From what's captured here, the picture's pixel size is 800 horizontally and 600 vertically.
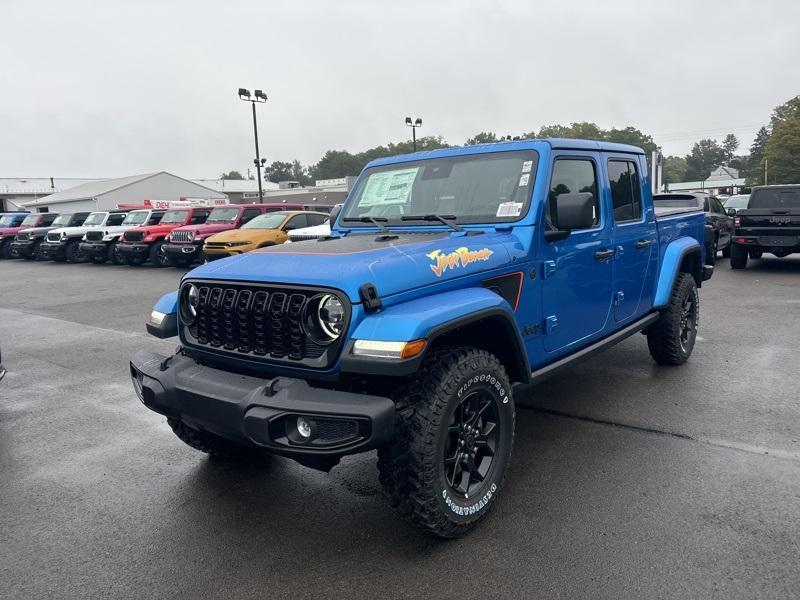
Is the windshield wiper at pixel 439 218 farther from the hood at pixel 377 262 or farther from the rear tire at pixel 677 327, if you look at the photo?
the rear tire at pixel 677 327

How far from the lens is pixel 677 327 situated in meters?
5.56

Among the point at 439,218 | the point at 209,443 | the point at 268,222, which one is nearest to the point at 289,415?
the point at 209,443

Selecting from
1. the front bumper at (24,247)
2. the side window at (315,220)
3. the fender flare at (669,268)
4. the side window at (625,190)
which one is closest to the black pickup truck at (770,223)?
the fender flare at (669,268)

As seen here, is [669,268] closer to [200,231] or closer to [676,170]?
[200,231]

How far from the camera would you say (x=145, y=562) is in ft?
9.59

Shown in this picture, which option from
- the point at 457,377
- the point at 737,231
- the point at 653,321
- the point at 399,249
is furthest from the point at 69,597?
the point at 737,231

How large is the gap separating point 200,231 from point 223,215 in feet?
4.54

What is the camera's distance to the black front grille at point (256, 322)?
9.34 feet

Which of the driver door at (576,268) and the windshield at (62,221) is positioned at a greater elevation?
the windshield at (62,221)

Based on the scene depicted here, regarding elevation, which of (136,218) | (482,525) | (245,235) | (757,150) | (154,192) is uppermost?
(757,150)

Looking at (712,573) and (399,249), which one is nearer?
(712,573)

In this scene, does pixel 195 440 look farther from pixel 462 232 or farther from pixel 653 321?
pixel 653 321

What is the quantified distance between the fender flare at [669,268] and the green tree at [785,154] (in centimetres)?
6352

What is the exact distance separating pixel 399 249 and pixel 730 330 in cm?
577
